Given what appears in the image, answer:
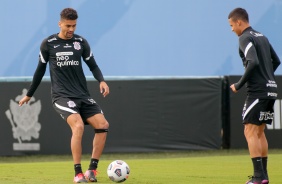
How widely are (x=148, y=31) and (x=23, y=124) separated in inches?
150

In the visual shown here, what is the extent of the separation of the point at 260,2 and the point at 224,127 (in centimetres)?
307

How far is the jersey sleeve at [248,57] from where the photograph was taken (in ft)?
29.3

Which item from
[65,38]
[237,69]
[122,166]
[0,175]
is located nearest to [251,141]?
[122,166]

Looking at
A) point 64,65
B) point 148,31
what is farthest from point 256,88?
point 148,31

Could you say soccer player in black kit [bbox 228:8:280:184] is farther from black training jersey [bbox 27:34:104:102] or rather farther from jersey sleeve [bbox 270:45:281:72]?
black training jersey [bbox 27:34:104:102]

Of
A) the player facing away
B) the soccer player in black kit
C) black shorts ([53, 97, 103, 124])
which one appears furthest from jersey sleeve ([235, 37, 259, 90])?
black shorts ([53, 97, 103, 124])

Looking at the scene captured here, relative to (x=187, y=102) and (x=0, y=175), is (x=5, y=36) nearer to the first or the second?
(x=187, y=102)

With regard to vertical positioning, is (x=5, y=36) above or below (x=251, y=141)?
above

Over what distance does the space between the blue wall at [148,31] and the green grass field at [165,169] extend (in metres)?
2.40

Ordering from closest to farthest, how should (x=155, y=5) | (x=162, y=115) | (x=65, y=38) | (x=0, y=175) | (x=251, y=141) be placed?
(x=251, y=141) < (x=65, y=38) < (x=0, y=175) < (x=162, y=115) < (x=155, y=5)

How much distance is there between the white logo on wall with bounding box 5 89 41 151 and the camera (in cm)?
1639

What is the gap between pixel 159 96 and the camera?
17078 millimetres

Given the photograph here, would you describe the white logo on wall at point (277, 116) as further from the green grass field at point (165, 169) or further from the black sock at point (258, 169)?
the black sock at point (258, 169)

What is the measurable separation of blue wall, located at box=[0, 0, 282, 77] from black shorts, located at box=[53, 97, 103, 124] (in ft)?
26.2
